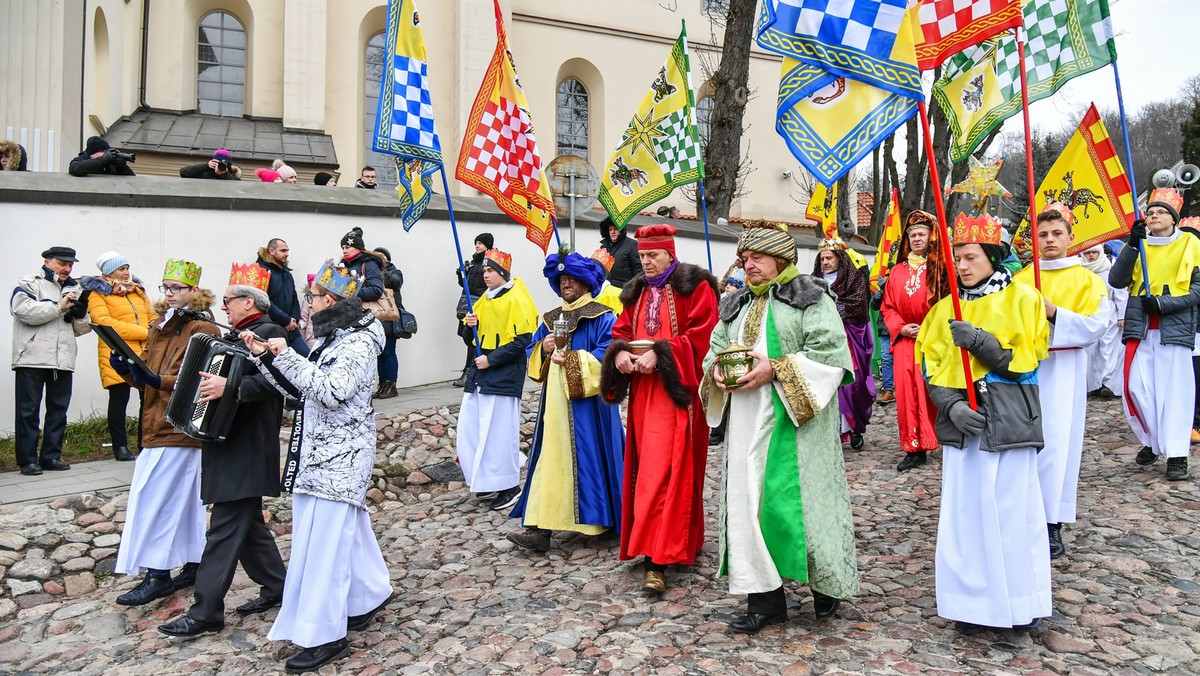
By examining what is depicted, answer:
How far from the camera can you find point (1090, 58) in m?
6.11

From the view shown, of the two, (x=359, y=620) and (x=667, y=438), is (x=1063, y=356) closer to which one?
(x=667, y=438)

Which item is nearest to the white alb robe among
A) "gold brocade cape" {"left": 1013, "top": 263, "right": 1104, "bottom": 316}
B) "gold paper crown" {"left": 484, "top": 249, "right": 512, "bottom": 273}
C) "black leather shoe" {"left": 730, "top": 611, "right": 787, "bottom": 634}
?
"gold paper crown" {"left": 484, "top": 249, "right": 512, "bottom": 273}

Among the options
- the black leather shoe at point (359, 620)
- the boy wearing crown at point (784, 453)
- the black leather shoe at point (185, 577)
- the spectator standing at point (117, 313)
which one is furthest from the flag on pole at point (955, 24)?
the spectator standing at point (117, 313)

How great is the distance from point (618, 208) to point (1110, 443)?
4857mm

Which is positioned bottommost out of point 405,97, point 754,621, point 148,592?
point 148,592

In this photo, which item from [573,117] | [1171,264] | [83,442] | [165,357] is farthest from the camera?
[573,117]

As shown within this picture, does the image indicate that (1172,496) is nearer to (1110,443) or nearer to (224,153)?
(1110,443)

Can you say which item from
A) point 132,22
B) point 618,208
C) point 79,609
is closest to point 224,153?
point 618,208

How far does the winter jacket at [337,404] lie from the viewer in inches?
173

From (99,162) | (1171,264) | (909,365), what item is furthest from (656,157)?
(99,162)

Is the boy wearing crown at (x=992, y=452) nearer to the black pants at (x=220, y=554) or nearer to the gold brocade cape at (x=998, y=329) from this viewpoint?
the gold brocade cape at (x=998, y=329)

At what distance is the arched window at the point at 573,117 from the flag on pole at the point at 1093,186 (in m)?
16.6

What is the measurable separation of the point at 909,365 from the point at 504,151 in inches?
151

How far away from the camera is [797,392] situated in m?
4.45
